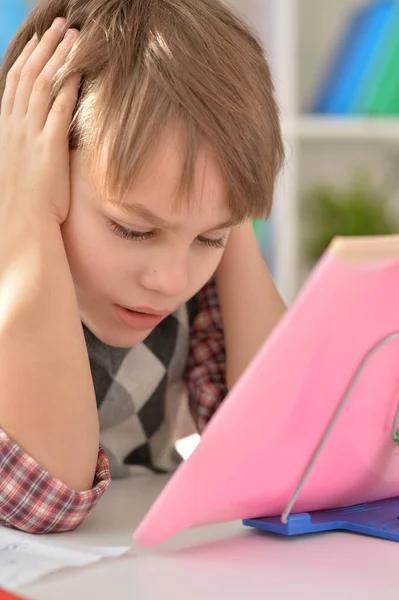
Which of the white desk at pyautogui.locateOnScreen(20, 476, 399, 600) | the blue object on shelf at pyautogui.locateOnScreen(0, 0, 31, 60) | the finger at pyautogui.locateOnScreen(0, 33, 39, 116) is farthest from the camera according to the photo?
the blue object on shelf at pyautogui.locateOnScreen(0, 0, 31, 60)

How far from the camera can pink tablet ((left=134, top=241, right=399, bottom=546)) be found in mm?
576

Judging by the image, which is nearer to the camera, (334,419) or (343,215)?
(334,419)

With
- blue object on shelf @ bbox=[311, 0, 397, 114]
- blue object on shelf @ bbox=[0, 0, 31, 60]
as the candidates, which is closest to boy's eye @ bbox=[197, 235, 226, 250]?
blue object on shelf @ bbox=[0, 0, 31, 60]

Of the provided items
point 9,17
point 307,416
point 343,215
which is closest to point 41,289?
point 307,416

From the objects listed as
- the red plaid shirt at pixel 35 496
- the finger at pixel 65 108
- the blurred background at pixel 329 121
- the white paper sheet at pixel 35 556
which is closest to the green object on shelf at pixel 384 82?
the blurred background at pixel 329 121

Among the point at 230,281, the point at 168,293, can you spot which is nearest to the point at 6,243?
the point at 168,293

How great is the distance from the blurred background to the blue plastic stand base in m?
1.67

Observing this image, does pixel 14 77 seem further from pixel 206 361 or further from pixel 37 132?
pixel 206 361

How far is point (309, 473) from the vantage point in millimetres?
691

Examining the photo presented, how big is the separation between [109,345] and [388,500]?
0.38m

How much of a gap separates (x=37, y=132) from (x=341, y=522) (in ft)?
1.50

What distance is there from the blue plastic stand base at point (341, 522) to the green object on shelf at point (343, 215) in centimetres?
183

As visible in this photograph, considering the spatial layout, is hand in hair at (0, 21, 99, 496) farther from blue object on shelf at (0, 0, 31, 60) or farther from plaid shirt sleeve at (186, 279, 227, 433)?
blue object on shelf at (0, 0, 31, 60)

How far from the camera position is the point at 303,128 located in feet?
8.66
